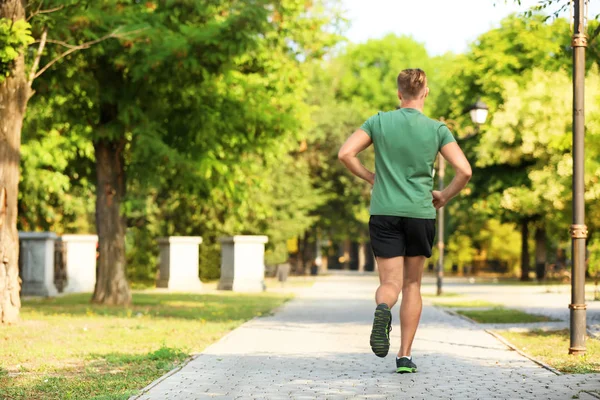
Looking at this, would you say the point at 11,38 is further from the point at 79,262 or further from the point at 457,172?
the point at 79,262

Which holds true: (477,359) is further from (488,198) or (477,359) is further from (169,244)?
(488,198)

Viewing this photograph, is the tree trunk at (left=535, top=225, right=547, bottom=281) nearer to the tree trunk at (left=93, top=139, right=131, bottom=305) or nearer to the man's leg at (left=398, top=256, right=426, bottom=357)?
the tree trunk at (left=93, top=139, right=131, bottom=305)

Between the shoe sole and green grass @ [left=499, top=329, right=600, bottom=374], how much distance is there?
2.61 meters

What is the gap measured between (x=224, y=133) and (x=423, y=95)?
43.9 ft

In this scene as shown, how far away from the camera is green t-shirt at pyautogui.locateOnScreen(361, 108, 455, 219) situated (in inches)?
294

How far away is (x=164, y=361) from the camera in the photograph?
9.98 m

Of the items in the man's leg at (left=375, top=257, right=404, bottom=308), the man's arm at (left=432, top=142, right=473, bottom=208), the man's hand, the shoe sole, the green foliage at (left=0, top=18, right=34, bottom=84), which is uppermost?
the green foliage at (left=0, top=18, right=34, bottom=84)

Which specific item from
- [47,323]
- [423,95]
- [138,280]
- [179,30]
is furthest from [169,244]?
[423,95]

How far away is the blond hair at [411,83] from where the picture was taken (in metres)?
7.62

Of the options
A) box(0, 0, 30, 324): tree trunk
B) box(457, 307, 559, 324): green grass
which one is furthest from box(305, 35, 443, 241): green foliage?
box(0, 0, 30, 324): tree trunk

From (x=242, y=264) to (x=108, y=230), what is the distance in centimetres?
1214

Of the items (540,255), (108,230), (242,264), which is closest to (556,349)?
(108,230)

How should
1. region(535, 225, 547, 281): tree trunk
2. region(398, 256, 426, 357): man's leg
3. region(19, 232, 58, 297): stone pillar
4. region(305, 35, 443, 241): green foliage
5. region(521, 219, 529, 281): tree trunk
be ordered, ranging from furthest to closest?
region(305, 35, 443, 241): green foliage < region(521, 219, 529, 281): tree trunk < region(535, 225, 547, 281): tree trunk < region(19, 232, 58, 297): stone pillar < region(398, 256, 426, 357): man's leg

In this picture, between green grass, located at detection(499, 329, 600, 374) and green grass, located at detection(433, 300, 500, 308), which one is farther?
green grass, located at detection(433, 300, 500, 308)
